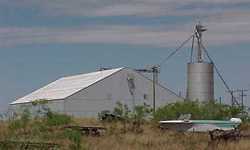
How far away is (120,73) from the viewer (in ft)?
226

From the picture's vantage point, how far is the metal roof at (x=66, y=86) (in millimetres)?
68938

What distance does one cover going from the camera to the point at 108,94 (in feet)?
224

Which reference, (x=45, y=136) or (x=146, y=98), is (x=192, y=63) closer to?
(x=146, y=98)

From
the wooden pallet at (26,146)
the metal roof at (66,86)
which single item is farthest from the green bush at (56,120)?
the metal roof at (66,86)

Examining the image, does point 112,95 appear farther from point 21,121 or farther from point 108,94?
point 21,121

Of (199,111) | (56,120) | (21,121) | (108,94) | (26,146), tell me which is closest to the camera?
(26,146)

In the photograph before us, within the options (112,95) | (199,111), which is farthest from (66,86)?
(199,111)

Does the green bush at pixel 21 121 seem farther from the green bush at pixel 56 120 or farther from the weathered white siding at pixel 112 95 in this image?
the weathered white siding at pixel 112 95

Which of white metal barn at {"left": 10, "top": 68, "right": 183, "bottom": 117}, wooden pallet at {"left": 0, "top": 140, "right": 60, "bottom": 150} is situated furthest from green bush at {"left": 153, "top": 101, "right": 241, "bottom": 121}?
wooden pallet at {"left": 0, "top": 140, "right": 60, "bottom": 150}

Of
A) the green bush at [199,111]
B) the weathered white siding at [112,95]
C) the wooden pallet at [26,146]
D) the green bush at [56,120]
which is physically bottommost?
the wooden pallet at [26,146]

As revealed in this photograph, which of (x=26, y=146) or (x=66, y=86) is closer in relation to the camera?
(x=26, y=146)

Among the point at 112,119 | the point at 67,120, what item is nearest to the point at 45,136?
the point at 67,120

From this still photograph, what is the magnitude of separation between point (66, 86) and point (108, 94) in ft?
32.9

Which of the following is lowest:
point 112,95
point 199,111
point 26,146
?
point 26,146
